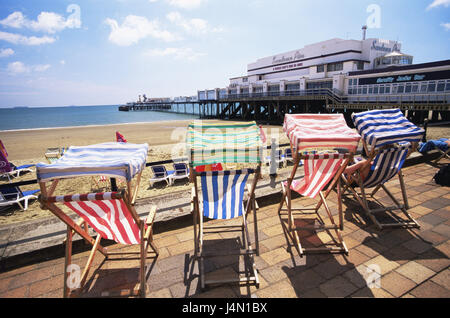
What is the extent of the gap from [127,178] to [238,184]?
1099mm

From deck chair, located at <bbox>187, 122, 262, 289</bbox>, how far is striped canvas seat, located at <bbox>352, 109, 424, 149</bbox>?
1.50 meters

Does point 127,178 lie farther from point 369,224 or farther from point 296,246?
point 369,224

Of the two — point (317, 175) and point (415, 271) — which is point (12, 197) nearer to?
point (317, 175)

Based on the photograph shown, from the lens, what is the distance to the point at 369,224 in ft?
9.93

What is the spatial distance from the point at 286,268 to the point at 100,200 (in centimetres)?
180

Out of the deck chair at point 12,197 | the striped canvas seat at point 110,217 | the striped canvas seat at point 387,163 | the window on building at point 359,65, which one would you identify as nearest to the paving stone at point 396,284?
the striped canvas seat at point 387,163

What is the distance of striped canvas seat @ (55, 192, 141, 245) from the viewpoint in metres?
2.02

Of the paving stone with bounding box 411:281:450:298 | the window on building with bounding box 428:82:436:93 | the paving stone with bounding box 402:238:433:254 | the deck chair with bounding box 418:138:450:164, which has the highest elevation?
the window on building with bounding box 428:82:436:93

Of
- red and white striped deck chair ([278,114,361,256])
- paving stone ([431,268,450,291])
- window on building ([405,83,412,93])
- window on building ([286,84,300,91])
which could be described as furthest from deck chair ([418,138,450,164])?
window on building ([286,84,300,91])

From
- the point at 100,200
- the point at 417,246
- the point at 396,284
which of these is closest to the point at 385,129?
the point at 417,246

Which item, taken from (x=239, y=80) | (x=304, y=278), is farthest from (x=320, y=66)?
(x=304, y=278)

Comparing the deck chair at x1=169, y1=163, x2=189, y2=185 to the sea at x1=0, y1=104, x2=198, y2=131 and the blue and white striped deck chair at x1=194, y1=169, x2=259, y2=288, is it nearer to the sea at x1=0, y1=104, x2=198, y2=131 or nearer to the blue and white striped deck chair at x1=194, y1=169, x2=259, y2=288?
the blue and white striped deck chair at x1=194, y1=169, x2=259, y2=288

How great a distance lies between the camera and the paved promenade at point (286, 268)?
6.63ft

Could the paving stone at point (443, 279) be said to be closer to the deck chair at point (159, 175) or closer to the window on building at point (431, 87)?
the deck chair at point (159, 175)
